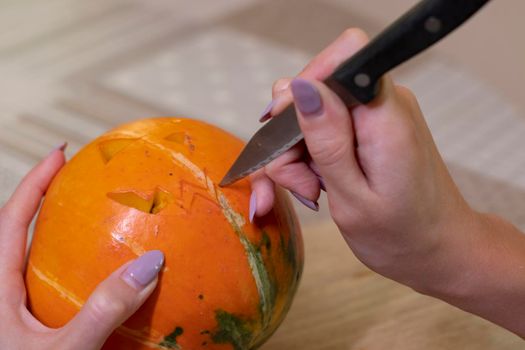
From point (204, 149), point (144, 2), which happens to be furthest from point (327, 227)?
point (144, 2)

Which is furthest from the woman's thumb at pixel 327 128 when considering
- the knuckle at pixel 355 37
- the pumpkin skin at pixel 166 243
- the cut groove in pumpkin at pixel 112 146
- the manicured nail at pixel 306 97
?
the cut groove in pumpkin at pixel 112 146

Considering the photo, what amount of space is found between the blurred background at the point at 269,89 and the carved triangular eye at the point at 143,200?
416 millimetres

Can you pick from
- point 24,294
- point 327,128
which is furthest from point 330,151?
point 24,294

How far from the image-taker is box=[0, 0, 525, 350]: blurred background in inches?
53.3

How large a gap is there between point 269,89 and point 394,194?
47.4 inches

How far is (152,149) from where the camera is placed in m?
1.04

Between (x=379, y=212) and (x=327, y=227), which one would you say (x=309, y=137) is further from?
(x=327, y=227)

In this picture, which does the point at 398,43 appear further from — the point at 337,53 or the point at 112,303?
the point at 112,303

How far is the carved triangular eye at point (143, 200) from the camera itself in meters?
1.00

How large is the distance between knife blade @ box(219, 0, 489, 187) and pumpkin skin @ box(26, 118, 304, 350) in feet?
0.54

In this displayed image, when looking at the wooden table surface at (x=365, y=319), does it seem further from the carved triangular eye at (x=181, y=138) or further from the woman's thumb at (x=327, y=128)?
the woman's thumb at (x=327, y=128)

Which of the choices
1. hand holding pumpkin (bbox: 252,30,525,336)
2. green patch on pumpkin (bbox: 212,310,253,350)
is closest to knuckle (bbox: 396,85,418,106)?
hand holding pumpkin (bbox: 252,30,525,336)

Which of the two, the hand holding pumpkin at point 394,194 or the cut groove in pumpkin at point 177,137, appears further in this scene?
the cut groove in pumpkin at point 177,137

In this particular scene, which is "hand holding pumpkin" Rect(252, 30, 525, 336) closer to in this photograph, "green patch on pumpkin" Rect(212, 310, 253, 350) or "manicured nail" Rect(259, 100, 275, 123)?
"manicured nail" Rect(259, 100, 275, 123)
